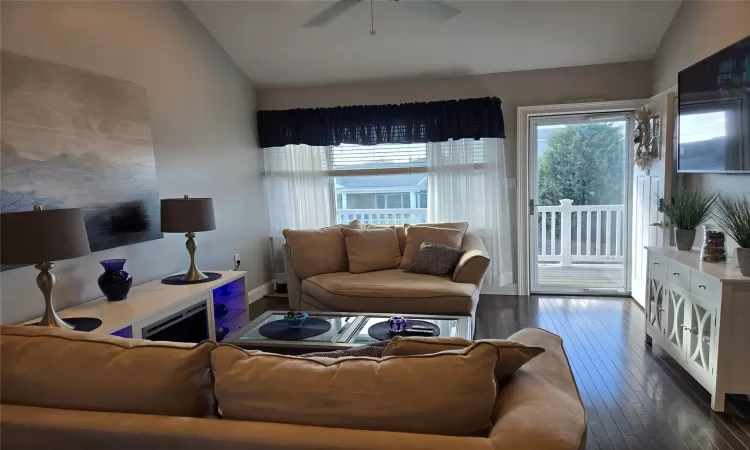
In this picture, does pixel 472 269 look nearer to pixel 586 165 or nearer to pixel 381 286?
pixel 381 286

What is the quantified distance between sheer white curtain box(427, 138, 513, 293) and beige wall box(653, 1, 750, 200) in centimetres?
151

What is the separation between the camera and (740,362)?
2.32 m

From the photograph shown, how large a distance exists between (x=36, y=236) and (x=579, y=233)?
527 centimetres

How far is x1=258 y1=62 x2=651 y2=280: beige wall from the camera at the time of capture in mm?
4309

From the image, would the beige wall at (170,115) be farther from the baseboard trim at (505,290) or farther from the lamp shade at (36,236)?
the baseboard trim at (505,290)

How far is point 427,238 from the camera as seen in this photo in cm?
413

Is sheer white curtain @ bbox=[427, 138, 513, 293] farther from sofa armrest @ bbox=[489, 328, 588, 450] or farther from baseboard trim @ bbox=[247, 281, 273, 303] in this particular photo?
sofa armrest @ bbox=[489, 328, 588, 450]

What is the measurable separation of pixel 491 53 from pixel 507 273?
2197mm

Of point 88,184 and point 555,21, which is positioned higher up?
point 555,21

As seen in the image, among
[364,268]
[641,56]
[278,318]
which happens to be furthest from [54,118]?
[641,56]

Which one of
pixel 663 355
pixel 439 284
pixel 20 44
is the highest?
pixel 20 44

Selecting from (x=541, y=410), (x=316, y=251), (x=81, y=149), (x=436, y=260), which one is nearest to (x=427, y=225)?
(x=436, y=260)

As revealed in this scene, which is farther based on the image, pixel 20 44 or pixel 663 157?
pixel 663 157

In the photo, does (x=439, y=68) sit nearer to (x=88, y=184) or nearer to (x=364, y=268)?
(x=364, y=268)
